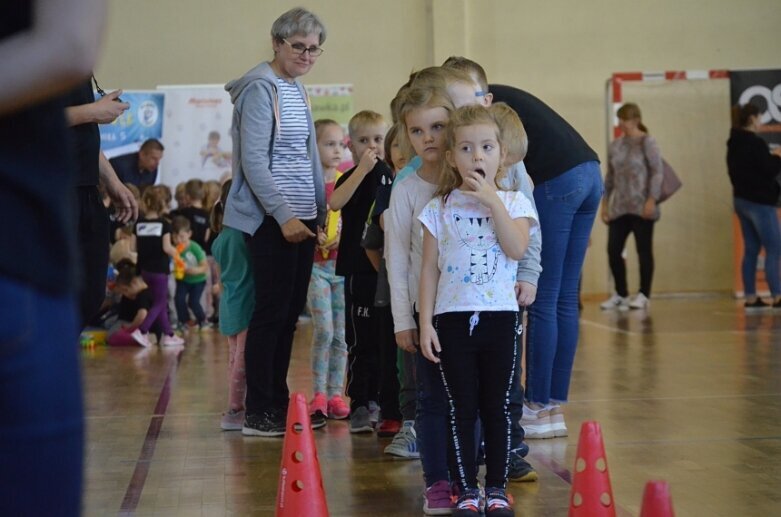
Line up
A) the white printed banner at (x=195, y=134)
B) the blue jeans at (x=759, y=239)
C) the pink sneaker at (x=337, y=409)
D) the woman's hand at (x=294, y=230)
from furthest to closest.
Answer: the white printed banner at (x=195, y=134) < the blue jeans at (x=759, y=239) < the pink sneaker at (x=337, y=409) < the woman's hand at (x=294, y=230)

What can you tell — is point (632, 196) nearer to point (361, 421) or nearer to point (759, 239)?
point (759, 239)

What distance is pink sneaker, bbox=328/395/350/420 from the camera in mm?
4848

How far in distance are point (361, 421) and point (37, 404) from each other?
11.7 feet

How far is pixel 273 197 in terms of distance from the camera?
4203 mm

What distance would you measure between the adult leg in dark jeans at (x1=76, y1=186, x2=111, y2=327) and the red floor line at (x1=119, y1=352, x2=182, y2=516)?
2.38ft

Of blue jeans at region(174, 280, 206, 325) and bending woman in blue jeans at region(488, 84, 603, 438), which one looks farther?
blue jeans at region(174, 280, 206, 325)

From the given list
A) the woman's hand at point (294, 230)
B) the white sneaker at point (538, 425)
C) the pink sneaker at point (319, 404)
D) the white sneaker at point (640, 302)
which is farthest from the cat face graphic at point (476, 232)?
the white sneaker at point (640, 302)

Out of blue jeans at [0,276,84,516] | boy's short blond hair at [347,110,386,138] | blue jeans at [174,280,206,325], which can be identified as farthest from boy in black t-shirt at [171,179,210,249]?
blue jeans at [0,276,84,516]

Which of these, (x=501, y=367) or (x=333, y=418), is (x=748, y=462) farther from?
(x=333, y=418)

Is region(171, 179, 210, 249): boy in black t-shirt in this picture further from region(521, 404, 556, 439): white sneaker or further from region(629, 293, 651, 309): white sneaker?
region(521, 404, 556, 439): white sneaker

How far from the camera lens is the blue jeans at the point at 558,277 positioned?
405 cm

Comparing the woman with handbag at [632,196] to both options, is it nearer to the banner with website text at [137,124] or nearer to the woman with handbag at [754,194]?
the woman with handbag at [754,194]

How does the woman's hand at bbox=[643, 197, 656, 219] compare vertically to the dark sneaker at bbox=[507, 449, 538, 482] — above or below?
above

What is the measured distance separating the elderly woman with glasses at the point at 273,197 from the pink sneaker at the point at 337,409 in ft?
1.56
